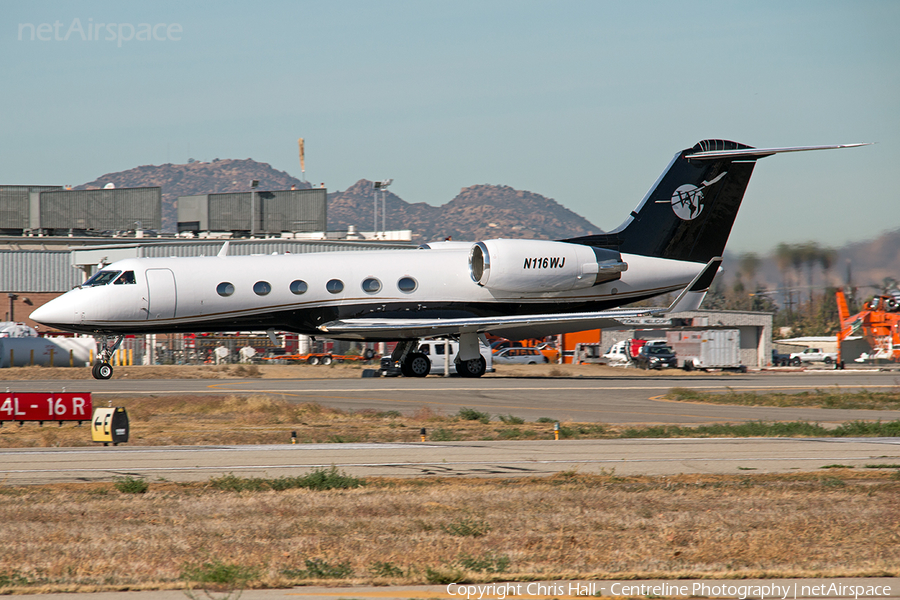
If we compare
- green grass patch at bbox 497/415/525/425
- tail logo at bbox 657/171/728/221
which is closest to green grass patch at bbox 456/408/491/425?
green grass patch at bbox 497/415/525/425

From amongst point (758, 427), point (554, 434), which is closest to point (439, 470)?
point (554, 434)

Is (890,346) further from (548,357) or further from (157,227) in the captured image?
(157,227)

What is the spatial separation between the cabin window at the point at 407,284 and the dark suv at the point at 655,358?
2367cm

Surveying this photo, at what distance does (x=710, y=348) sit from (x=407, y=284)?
101 feet

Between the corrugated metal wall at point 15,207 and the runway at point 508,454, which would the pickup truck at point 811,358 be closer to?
the runway at point 508,454

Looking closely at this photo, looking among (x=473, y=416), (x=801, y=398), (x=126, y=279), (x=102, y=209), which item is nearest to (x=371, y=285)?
(x=126, y=279)

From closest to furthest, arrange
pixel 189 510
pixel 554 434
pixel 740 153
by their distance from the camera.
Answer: pixel 189 510 < pixel 554 434 < pixel 740 153

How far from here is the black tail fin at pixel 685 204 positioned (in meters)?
33.5

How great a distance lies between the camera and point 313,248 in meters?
62.8

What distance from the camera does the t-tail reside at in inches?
1319

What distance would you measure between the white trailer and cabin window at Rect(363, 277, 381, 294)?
29785 mm

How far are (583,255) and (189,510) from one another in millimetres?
23994

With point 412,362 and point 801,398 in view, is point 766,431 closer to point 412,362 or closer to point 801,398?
point 801,398

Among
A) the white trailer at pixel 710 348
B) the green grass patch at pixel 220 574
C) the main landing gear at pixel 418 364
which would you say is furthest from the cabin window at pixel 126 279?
the white trailer at pixel 710 348
